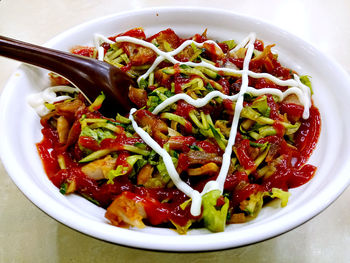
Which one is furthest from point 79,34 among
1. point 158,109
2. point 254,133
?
point 254,133

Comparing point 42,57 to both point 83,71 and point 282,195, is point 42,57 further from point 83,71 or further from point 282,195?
point 282,195

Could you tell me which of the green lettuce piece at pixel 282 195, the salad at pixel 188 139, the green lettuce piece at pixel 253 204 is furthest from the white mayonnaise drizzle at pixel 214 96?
the green lettuce piece at pixel 282 195

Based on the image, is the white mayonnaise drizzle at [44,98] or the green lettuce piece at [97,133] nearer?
the green lettuce piece at [97,133]

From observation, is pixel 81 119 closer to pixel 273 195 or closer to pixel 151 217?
pixel 151 217

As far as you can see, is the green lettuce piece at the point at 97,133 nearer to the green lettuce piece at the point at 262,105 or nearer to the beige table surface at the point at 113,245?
the beige table surface at the point at 113,245

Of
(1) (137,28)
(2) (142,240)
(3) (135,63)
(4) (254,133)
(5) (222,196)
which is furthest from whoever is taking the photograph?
(1) (137,28)

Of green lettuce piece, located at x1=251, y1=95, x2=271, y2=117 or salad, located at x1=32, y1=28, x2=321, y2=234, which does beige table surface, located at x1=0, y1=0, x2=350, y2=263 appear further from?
green lettuce piece, located at x1=251, y1=95, x2=271, y2=117

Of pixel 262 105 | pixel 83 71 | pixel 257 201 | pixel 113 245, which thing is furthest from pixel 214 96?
pixel 113 245
